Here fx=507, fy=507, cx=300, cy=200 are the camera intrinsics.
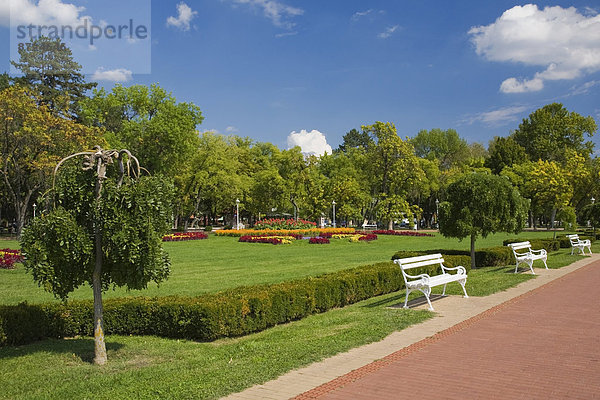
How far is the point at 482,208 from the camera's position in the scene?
1622cm

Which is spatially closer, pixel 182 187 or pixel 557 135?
pixel 182 187

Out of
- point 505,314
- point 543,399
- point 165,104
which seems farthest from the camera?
point 165,104

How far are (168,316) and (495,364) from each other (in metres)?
5.04

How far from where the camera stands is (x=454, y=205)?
16781 mm

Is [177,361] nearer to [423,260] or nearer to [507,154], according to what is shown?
[423,260]

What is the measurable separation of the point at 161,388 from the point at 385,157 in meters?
42.9

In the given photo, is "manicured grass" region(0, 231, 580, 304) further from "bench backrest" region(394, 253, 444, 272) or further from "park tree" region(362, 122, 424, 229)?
"park tree" region(362, 122, 424, 229)

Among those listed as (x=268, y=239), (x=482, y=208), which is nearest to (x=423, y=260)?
(x=482, y=208)

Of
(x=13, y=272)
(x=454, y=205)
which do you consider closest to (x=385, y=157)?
(x=454, y=205)

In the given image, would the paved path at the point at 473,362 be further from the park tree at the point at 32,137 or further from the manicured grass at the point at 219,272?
the park tree at the point at 32,137

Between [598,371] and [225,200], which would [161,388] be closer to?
[598,371]

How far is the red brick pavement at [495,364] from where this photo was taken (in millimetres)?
5027

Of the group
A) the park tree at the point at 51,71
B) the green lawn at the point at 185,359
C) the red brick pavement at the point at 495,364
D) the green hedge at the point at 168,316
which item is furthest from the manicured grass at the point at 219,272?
the park tree at the point at 51,71

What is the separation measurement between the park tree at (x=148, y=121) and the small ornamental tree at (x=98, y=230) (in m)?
37.2
